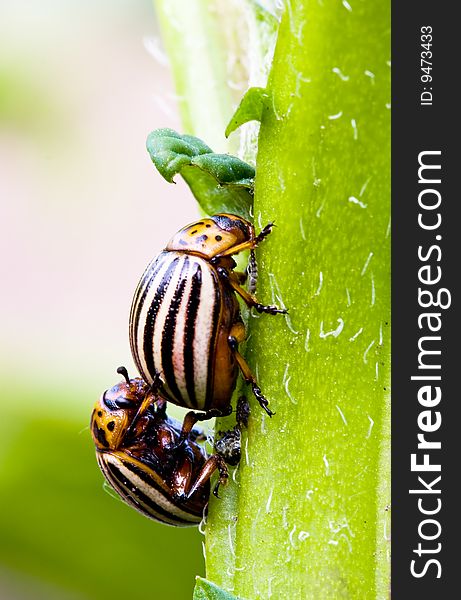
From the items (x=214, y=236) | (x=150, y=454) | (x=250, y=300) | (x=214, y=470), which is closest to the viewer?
(x=250, y=300)

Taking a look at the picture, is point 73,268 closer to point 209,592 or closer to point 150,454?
point 150,454

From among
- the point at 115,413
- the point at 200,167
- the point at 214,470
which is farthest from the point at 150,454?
the point at 200,167

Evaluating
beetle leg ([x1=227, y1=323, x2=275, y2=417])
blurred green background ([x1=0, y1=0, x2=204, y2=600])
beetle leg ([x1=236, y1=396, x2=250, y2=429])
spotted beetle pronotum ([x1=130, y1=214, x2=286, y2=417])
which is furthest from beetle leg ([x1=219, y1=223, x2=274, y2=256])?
blurred green background ([x1=0, y1=0, x2=204, y2=600])

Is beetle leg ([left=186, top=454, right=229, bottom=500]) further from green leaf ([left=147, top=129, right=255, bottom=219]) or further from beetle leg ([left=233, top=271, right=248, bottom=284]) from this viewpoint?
green leaf ([left=147, top=129, right=255, bottom=219])

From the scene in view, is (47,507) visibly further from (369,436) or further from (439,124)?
(439,124)

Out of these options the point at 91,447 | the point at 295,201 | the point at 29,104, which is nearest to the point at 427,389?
the point at 295,201
